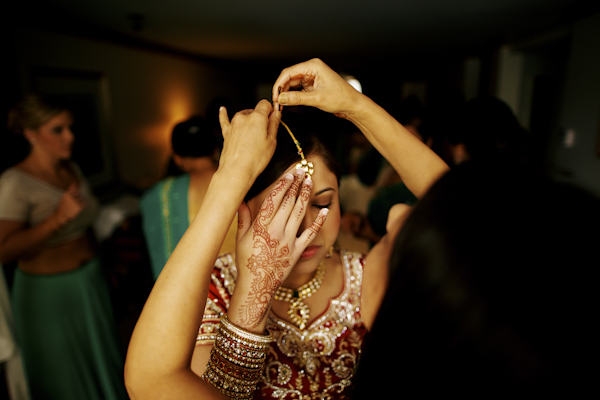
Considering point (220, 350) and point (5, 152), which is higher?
point (5, 152)

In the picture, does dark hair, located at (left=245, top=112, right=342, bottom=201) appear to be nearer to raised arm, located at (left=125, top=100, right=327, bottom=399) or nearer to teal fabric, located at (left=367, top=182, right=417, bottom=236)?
raised arm, located at (left=125, top=100, right=327, bottom=399)

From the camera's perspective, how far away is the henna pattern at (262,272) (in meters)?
0.67

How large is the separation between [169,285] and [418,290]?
40cm

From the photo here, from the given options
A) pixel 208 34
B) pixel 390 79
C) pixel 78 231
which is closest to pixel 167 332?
pixel 78 231

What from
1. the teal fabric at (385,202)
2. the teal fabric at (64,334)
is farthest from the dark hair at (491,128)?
the teal fabric at (64,334)

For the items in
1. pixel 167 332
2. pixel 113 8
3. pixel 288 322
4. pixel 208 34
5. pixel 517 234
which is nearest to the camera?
pixel 517 234

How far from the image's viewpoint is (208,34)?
13.4ft

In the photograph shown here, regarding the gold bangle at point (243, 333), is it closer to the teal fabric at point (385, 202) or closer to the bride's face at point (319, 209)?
the bride's face at point (319, 209)

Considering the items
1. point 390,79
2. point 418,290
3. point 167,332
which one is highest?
point 390,79

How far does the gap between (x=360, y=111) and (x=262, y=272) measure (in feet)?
1.46

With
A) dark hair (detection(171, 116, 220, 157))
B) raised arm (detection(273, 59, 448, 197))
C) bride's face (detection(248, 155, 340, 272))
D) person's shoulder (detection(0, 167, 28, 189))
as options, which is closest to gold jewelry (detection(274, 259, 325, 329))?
bride's face (detection(248, 155, 340, 272))

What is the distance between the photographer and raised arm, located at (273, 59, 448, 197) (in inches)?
30.4

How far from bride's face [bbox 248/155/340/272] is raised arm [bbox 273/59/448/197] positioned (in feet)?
0.50

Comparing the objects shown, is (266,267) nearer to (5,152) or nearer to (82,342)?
(82,342)
